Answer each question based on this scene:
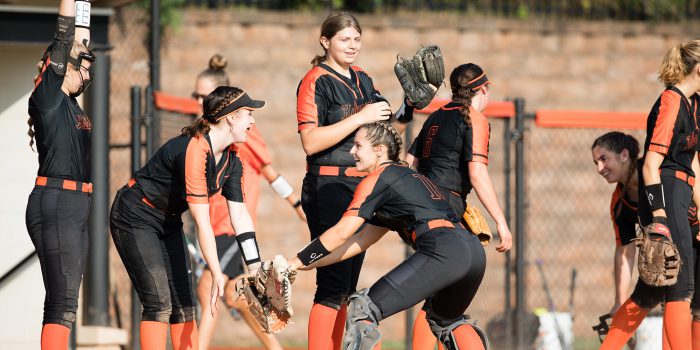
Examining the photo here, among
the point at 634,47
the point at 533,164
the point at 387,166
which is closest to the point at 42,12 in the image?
the point at 387,166

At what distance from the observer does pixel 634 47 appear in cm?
1145

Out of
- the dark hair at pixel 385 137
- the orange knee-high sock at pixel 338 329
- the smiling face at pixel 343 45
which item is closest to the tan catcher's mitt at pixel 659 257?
the dark hair at pixel 385 137

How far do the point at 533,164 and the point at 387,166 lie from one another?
5.34m

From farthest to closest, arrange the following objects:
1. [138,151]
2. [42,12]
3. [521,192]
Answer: [521,192]
[138,151]
[42,12]

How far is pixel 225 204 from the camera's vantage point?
820 cm

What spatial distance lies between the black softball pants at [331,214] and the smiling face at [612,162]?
174 cm

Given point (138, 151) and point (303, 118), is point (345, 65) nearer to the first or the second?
point (303, 118)

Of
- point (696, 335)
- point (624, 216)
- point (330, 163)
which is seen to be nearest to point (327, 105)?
point (330, 163)

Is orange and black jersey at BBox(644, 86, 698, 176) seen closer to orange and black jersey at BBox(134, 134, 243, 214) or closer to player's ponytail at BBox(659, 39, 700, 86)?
player's ponytail at BBox(659, 39, 700, 86)

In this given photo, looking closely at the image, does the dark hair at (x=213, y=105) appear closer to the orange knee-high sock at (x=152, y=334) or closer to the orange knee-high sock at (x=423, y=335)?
the orange knee-high sock at (x=152, y=334)

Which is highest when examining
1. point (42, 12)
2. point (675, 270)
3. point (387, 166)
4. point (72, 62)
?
point (42, 12)

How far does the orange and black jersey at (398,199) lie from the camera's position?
18.8 feet

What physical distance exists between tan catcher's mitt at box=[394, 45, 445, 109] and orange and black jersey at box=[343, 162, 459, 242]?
2.11 feet

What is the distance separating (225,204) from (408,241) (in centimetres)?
246
